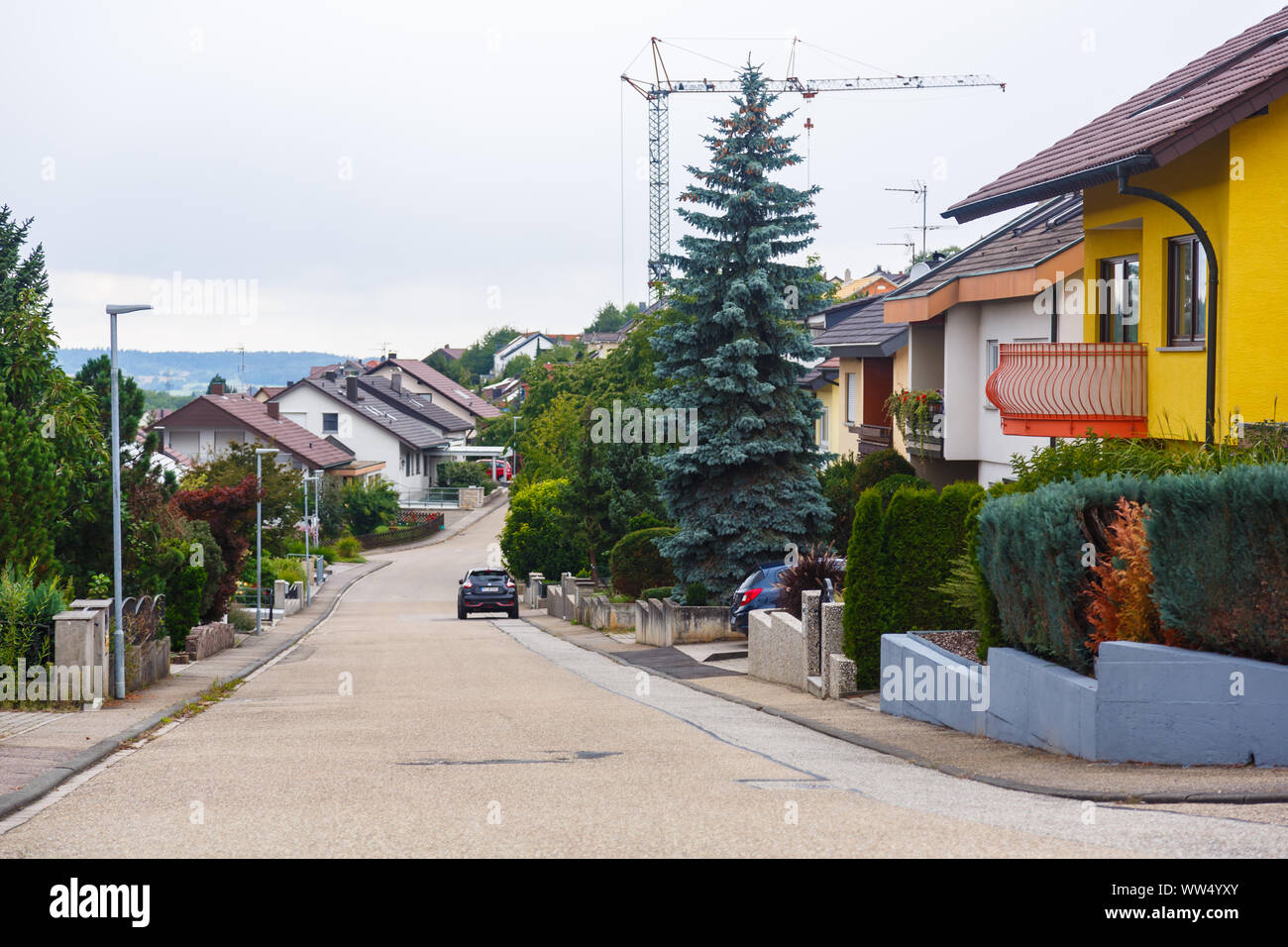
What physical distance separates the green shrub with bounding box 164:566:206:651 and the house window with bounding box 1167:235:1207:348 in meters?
19.0

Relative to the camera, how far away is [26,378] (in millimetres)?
25281

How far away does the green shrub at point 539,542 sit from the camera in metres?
53.5

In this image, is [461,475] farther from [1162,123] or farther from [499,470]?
[1162,123]

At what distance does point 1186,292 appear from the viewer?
15.8 meters

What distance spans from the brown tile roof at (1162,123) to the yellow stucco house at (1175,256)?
0.03 meters

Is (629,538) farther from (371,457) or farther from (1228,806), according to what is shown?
(371,457)

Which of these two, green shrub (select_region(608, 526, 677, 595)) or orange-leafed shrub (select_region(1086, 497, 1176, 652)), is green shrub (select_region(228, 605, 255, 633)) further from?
orange-leafed shrub (select_region(1086, 497, 1176, 652))

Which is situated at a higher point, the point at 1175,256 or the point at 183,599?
the point at 1175,256

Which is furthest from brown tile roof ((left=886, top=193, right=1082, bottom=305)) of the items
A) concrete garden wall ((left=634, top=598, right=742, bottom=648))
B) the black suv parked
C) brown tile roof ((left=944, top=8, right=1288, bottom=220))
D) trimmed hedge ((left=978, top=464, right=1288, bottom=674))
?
the black suv parked

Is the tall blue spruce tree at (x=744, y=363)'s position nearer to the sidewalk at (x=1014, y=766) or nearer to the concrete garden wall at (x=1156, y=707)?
the sidewalk at (x=1014, y=766)

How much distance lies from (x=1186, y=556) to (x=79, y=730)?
1070cm

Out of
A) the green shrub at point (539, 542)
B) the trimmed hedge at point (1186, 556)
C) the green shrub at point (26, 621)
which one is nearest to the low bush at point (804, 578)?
the trimmed hedge at point (1186, 556)

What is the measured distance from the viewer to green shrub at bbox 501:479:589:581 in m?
53.5

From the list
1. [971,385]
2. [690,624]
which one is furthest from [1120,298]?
[690,624]
